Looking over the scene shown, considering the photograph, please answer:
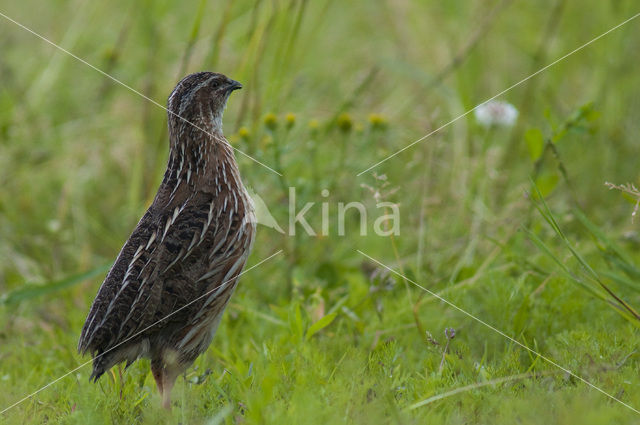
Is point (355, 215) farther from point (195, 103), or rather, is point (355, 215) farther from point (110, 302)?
point (110, 302)

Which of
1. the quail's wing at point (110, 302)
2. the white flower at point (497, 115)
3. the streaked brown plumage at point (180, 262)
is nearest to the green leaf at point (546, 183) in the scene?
the white flower at point (497, 115)

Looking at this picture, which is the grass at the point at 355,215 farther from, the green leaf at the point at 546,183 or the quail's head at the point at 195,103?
the quail's head at the point at 195,103

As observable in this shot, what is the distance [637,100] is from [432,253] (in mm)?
3065

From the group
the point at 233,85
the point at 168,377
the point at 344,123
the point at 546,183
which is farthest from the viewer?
the point at 344,123

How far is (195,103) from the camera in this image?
3.57 m

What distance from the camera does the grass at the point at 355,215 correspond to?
10.5 feet

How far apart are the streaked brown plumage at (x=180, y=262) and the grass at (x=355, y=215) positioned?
23cm

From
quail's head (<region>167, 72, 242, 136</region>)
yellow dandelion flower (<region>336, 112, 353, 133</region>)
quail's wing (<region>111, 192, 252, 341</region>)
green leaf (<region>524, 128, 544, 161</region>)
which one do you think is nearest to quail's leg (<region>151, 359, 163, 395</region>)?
quail's wing (<region>111, 192, 252, 341</region>)

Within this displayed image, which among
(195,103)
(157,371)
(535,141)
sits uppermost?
(195,103)

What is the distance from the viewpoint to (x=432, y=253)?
5055mm

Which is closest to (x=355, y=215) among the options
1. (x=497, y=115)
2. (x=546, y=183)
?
(x=497, y=115)

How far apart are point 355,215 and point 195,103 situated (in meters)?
2.55

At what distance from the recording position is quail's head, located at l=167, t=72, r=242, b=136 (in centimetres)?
355

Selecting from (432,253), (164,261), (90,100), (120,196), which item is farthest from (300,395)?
(90,100)
